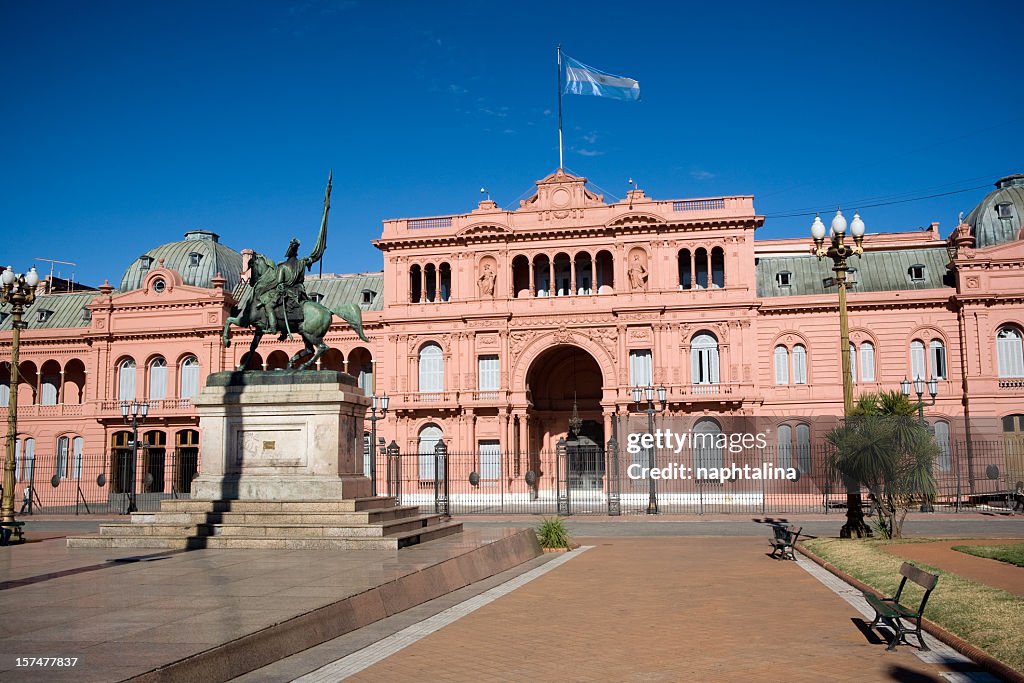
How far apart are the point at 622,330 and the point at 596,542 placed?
1066 inches

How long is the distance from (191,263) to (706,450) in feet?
119

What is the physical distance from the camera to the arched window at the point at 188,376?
2199 inches

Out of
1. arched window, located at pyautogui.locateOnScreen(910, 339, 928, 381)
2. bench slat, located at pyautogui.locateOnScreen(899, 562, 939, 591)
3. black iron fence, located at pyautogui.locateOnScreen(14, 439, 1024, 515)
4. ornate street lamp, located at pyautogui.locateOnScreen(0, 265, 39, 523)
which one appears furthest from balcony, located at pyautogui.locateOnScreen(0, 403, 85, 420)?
bench slat, located at pyautogui.locateOnScreen(899, 562, 939, 591)

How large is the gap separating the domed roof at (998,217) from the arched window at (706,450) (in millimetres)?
19600

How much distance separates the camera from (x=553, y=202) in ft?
168

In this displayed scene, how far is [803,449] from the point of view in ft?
149

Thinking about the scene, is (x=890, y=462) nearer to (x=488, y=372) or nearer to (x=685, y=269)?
(x=685, y=269)

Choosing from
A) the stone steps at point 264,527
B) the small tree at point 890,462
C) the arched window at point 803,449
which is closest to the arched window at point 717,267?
the arched window at point 803,449

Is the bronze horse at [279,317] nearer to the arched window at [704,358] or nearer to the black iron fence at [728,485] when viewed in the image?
the black iron fence at [728,485]

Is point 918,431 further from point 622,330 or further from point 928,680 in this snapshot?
point 622,330

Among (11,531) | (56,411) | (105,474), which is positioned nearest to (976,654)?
(11,531)

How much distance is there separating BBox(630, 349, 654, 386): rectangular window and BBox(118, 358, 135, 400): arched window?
30906mm

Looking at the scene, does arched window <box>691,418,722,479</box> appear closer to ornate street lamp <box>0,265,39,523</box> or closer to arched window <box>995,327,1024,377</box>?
arched window <box>995,327,1024,377</box>

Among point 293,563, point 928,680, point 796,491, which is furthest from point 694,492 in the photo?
point 928,680
